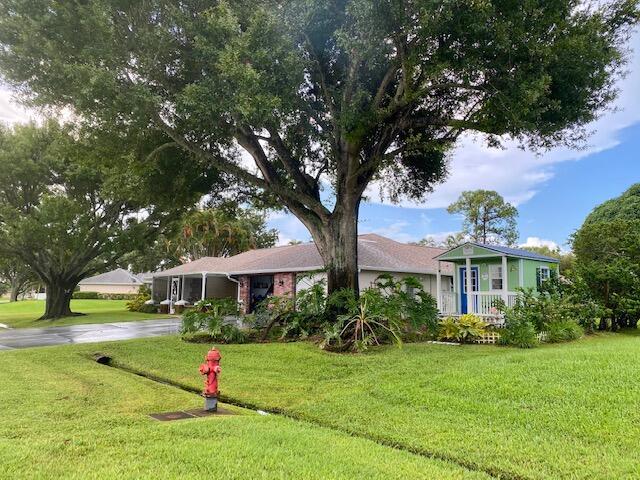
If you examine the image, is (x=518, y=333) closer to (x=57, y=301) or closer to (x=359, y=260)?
(x=359, y=260)

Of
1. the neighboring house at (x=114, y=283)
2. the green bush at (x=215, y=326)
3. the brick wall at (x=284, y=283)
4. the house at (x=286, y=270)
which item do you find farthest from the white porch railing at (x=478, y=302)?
the neighboring house at (x=114, y=283)

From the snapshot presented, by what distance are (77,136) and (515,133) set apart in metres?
12.5

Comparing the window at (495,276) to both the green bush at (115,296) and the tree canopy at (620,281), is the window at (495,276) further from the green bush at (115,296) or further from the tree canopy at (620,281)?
the green bush at (115,296)

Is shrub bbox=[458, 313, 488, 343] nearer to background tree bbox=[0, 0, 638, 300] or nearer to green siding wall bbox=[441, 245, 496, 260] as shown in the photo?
background tree bbox=[0, 0, 638, 300]

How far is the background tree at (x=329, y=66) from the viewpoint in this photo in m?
9.87

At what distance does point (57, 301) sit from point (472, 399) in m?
29.0

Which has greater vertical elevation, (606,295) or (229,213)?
(229,213)

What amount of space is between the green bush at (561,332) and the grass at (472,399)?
287 cm

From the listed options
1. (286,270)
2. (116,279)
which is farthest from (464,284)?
(116,279)

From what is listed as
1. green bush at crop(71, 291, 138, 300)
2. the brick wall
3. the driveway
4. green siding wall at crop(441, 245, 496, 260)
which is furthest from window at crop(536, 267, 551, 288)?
green bush at crop(71, 291, 138, 300)

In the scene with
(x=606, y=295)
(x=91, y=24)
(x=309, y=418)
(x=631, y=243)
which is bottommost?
(x=309, y=418)

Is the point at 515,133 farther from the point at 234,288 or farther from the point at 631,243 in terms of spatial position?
the point at 234,288

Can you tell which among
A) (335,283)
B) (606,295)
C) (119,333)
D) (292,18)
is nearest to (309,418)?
(335,283)

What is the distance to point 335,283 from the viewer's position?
44.9 feet
